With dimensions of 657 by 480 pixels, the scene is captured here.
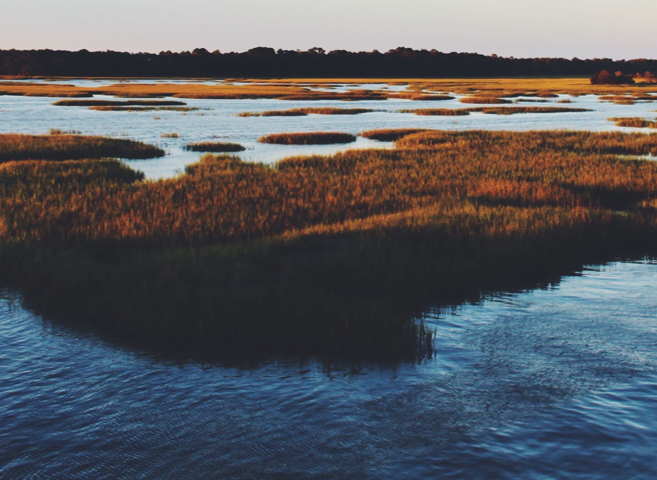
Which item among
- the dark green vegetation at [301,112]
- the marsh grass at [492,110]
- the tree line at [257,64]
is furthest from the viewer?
the tree line at [257,64]

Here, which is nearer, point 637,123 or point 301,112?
point 637,123

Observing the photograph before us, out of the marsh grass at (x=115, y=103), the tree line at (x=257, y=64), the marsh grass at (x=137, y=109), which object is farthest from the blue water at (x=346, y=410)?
the tree line at (x=257, y=64)

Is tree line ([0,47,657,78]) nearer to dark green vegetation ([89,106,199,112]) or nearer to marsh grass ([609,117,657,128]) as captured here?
dark green vegetation ([89,106,199,112])

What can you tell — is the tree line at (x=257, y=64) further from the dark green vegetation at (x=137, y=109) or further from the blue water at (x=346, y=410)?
the blue water at (x=346, y=410)

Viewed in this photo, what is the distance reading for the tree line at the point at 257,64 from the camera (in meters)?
162

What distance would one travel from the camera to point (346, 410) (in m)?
7.82

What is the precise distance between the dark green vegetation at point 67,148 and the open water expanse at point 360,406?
19.7m

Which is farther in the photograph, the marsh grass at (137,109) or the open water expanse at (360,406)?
the marsh grass at (137,109)

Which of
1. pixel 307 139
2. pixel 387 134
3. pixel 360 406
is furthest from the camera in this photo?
pixel 387 134

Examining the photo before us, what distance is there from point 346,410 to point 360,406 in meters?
0.20

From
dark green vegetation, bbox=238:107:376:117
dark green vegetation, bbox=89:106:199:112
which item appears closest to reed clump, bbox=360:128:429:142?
dark green vegetation, bbox=238:107:376:117

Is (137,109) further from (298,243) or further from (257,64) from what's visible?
(257,64)

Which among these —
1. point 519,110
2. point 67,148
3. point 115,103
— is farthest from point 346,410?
point 115,103

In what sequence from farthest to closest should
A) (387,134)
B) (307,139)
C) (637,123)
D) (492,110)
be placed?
(492,110) < (637,123) < (387,134) < (307,139)
